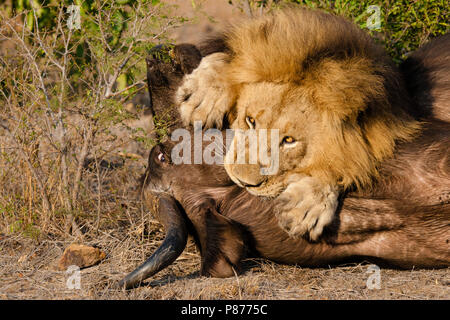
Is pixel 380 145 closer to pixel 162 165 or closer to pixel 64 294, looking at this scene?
pixel 162 165

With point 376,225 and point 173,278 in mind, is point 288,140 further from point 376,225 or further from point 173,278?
point 173,278

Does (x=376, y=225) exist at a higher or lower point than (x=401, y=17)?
lower

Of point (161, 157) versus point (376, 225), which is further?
point (161, 157)

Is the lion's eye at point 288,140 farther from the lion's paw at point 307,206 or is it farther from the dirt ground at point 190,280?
the dirt ground at point 190,280

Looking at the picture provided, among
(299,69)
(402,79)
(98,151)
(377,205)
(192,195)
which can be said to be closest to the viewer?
(299,69)

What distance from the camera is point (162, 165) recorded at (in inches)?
143

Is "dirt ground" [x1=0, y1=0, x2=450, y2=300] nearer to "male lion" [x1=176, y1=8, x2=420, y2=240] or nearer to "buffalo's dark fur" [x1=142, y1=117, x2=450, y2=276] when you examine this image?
"buffalo's dark fur" [x1=142, y1=117, x2=450, y2=276]

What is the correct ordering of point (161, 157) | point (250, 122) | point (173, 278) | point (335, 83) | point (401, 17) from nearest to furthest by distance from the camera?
point (335, 83) → point (250, 122) → point (173, 278) → point (161, 157) → point (401, 17)

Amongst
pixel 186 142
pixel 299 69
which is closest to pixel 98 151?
pixel 186 142

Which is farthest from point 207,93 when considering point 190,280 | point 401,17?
point 401,17

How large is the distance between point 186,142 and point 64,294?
3.74 feet

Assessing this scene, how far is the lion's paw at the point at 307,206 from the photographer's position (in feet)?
9.27

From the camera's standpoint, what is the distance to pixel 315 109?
9.23ft

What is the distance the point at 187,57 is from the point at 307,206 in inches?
46.9
